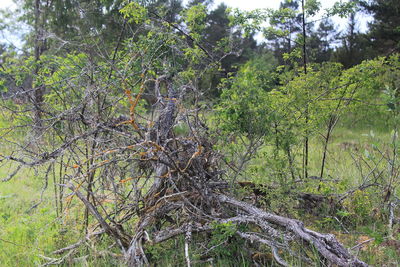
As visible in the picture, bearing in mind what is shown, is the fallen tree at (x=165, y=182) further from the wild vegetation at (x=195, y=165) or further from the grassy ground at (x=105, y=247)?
the grassy ground at (x=105, y=247)

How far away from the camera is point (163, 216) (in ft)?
10.7

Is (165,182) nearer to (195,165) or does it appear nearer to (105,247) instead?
(195,165)

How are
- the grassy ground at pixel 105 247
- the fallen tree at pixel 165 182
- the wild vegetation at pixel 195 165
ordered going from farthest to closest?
the grassy ground at pixel 105 247 → the wild vegetation at pixel 195 165 → the fallen tree at pixel 165 182

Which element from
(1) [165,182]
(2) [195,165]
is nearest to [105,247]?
(1) [165,182]

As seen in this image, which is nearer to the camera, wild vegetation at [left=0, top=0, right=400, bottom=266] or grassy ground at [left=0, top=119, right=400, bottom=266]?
wild vegetation at [left=0, top=0, right=400, bottom=266]

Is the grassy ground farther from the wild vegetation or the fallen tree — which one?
the fallen tree

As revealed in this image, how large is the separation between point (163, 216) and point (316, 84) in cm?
250

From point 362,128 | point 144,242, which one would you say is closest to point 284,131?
point 144,242

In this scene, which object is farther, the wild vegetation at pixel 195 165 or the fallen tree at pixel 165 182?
the wild vegetation at pixel 195 165

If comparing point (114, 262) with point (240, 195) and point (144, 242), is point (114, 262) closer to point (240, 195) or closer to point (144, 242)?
point (144, 242)

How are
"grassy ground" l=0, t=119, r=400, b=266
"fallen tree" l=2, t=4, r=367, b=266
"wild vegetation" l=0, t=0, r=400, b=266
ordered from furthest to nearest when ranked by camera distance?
1. "grassy ground" l=0, t=119, r=400, b=266
2. "wild vegetation" l=0, t=0, r=400, b=266
3. "fallen tree" l=2, t=4, r=367, b=266

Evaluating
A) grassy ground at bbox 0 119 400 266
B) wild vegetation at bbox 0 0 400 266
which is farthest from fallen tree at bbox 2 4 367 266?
grassy ground at bbox 0 119 400 266

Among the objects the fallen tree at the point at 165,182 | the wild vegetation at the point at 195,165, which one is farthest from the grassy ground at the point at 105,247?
the fallen tree at the point at 165,182

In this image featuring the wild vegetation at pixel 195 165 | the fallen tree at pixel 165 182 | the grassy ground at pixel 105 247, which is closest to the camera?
the fallen tree at pixel 165 182
